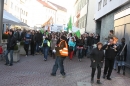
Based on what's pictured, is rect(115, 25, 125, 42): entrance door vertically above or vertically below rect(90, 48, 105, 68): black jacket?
above

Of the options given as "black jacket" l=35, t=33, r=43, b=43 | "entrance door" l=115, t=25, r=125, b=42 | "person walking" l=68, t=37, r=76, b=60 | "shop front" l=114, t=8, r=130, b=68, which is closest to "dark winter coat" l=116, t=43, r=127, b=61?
"shop front" l=114, t=8, r=130, b=68

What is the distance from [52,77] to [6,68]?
2.67 metres

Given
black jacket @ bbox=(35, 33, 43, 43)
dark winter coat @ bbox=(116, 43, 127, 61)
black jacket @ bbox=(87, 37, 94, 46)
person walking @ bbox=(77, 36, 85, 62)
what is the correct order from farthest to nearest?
black jacket @ bbox=(87, 37, 94, 46) < black jacket @ bbox=(35, 33, 43, 43) < person walking @ bbox=(77, 36, 85, 62) < dark winter coat @ bbox=(116, 43, 127, 61)

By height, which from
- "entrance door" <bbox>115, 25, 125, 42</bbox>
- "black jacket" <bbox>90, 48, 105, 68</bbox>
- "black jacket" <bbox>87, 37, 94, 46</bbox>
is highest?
"entrance door" <bbox>115, 25, 125, 42</bbox>

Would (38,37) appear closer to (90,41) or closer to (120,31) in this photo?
(90,41)

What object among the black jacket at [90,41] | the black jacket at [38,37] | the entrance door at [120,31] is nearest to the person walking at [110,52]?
the entrance door at [120,31]

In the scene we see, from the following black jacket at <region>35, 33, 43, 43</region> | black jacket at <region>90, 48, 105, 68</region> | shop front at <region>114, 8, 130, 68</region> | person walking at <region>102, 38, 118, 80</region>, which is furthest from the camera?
black jacket at <region>35, 33, 43, 43</region>

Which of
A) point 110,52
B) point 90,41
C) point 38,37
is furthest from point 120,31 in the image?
point 110,52

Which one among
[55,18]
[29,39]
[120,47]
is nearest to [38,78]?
[120,47]

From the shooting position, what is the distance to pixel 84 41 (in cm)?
1759

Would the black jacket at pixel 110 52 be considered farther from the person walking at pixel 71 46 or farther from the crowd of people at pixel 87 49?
the person walking at pixel 71 46

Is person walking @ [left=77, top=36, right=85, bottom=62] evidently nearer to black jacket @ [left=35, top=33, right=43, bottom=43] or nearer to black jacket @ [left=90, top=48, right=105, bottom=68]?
black jacket @ [left=35, top=33, right=43, bottom=43]

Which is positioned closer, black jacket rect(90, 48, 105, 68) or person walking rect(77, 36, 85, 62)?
black jacket rect(90, 48, 105, 68)

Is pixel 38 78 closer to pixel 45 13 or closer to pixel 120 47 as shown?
pixel 120 47
